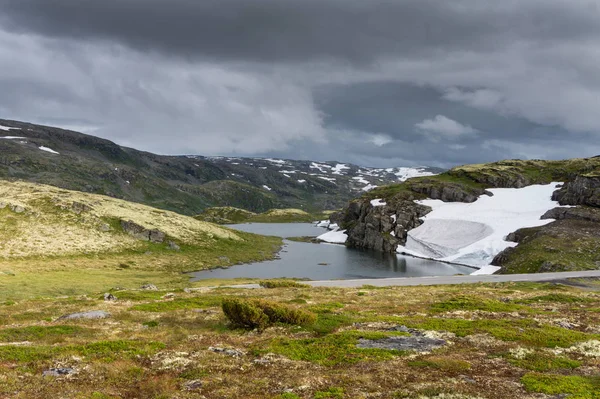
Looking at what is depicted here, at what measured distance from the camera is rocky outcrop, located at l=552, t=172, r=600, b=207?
431 ft

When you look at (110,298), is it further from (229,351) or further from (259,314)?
(229,351)

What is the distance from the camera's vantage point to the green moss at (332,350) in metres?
21.2

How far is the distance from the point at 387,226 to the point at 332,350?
144768mm

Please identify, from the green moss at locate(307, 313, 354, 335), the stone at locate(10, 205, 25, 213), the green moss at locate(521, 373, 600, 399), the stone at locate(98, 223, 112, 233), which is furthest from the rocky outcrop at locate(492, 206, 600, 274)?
the stone at locate(10, 205, 25, 213)

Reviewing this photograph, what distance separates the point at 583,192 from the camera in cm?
13562

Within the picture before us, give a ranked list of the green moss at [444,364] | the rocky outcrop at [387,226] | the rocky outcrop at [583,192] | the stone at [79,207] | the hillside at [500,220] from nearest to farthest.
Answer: the green moss at [444,364] < the hillside at [500,220] < the stone at [79,207] < the rocky outcrop at [583,192] < the rocky outcrop at [387,226]

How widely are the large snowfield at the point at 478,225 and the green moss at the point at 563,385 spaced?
100994mm

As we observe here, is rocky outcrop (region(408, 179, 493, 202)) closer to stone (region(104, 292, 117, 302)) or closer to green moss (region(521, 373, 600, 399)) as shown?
stone (region(104, 292, 117, 302))

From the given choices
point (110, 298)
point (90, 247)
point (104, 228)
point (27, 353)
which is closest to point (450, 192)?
point (104, 228)

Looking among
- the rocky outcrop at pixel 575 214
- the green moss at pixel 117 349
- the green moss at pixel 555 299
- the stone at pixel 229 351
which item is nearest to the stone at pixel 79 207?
the green moss at pixel 117 349

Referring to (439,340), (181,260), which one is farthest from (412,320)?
(181,260)

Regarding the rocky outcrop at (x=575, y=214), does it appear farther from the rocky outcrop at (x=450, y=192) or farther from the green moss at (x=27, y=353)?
the green moss at (x=27, y=353)

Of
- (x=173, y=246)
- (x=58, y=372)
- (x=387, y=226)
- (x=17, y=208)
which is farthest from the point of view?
(x=387, y=226)

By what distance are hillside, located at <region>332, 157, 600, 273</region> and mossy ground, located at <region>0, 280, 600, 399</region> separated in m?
75.4
